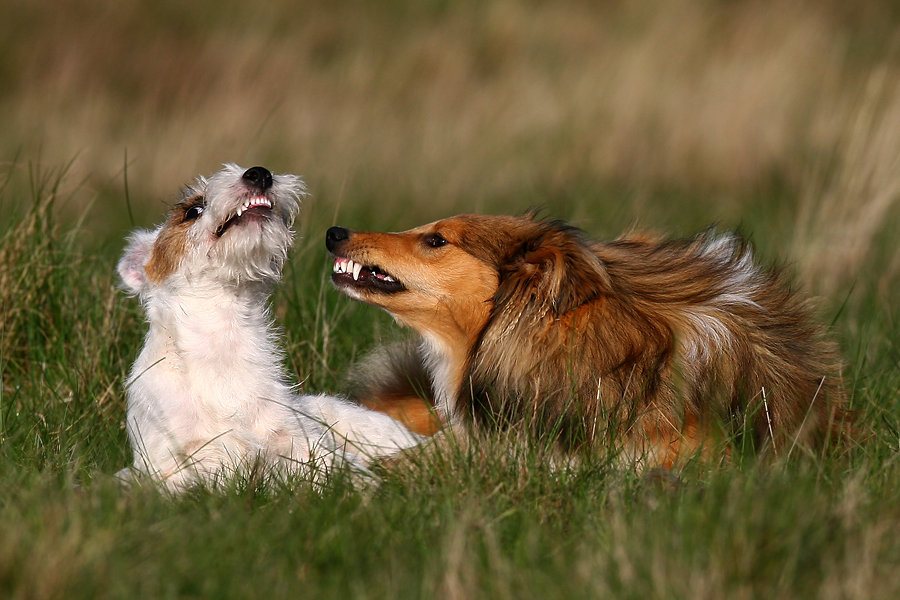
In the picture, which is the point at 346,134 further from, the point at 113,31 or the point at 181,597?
the point at 181,597

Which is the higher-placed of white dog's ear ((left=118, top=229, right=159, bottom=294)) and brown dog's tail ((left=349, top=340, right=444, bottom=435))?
white dog's ear ((left=118, top=229, right=159, bottom=294))

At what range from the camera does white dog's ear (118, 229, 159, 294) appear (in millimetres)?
4109

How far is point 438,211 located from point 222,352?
5992 mm

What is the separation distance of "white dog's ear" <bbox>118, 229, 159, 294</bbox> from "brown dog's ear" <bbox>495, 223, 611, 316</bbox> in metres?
1.45

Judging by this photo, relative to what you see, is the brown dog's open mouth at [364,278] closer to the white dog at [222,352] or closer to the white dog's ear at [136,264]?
the white dog at [222,352]

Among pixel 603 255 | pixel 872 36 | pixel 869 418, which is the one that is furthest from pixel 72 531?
pixel 872 36

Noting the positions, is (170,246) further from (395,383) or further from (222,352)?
(395,383)

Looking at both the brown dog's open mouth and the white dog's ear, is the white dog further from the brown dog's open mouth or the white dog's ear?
the brown dog's open mouth

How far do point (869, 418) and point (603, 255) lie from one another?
127cm

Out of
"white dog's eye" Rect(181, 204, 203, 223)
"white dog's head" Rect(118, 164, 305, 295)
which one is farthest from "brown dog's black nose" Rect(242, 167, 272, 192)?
"white dog's eye" Rect(181, 204, 203, 223)

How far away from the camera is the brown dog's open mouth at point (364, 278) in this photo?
4.14 meters

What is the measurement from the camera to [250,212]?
379 cm

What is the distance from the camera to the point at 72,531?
8.09 ft

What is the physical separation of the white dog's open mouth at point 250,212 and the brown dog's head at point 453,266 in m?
0.48
